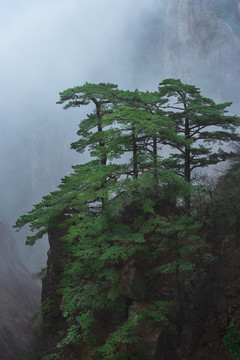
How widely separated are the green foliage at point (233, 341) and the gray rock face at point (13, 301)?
21952 mm

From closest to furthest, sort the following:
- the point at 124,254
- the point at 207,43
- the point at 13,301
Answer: the point at 124,254 → the point at 13,301 → the point at 207,43

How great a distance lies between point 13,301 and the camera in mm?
39969

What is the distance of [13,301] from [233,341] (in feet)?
133

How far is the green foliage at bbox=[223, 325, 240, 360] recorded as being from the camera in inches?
281

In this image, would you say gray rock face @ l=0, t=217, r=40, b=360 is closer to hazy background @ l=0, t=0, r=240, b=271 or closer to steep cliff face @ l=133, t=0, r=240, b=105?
hazy background @ l=0, t=0, r=240, b=271

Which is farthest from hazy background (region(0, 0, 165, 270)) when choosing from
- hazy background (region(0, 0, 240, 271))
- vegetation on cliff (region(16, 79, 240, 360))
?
vegetation on cliff (region(16, 79, 240, 360))

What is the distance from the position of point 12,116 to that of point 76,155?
120ft

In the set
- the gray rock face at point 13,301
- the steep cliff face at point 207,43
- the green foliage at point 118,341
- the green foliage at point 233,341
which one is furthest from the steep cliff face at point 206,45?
the green foliage at point 118,341

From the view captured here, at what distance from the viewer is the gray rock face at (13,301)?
29.8 metres

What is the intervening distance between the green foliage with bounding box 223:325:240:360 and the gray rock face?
22.0m

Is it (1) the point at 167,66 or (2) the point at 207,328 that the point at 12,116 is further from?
(2) the point at 207,328

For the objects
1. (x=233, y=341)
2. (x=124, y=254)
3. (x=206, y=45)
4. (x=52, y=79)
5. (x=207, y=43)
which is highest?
(x=52, y=79)

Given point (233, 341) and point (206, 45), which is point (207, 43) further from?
point (233, 341)

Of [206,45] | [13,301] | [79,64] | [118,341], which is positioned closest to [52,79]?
[79,64]
